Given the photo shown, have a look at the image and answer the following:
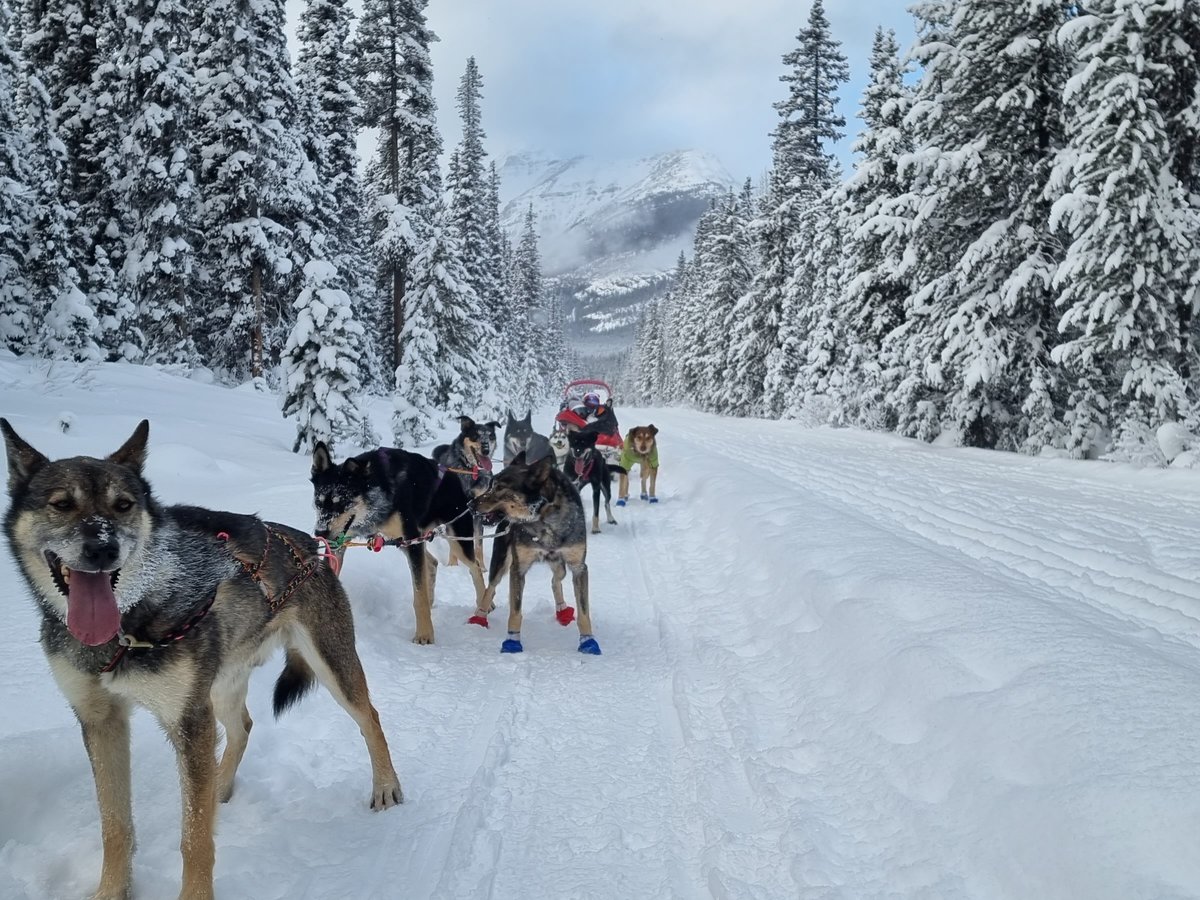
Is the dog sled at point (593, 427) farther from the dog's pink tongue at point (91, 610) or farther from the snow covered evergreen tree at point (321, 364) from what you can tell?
the dog's pink tongue at point (91, 610)

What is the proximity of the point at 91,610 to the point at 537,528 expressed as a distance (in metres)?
3.64

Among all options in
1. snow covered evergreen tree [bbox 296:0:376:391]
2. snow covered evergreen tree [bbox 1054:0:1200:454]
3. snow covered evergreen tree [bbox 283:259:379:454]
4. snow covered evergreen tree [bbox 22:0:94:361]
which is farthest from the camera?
snow covered evergreen tree [bbox 296:0:376:391]

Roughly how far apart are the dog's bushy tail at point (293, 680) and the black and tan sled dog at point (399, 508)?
5.63ft

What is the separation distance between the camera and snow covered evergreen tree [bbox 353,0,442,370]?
77.8 ft

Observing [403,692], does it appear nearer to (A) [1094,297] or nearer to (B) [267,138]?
(A) [1094,297]

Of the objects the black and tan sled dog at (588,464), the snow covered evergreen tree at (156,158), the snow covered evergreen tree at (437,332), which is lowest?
the black and tan sled dog at (588,464)

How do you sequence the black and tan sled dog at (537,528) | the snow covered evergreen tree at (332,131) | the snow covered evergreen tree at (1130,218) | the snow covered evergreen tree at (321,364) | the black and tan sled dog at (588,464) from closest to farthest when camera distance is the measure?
the black and tan sled dog at (537,528)
the black and tan sled dog at (588,464)
the snow covered evergreen tree at (1130,218)
the snow covered evergreen tree at (321,364)
the snow covered evergreen tree at (332,131)

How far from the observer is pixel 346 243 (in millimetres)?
31359

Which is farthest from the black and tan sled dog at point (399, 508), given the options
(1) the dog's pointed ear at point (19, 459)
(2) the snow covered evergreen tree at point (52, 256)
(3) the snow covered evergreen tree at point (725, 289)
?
(3) the snow covered evergreen tree at point (725, 289)

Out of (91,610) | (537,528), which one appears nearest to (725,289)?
(537,528)

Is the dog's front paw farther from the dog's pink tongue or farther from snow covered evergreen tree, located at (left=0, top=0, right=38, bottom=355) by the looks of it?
snow covered evergreen tree, located at (left=0, top=0, right=38, bottom=355)

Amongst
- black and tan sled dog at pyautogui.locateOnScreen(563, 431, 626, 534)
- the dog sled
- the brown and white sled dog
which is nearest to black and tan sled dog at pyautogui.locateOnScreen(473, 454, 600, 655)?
black and tan sled dog at pyautogui.locateOnScreen(563, 431, 626, 534)

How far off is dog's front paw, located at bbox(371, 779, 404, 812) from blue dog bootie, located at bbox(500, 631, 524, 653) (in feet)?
7.03

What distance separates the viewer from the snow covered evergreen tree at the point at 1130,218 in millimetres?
11922
